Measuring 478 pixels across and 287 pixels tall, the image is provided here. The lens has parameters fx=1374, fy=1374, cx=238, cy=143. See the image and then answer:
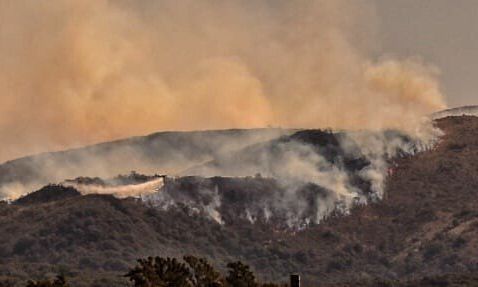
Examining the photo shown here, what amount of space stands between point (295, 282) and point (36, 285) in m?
56.9

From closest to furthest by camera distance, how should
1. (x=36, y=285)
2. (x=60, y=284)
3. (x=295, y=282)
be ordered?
1. (x=295, y=282)
2. (x=36, y=285)
3. (x=60, y=284)

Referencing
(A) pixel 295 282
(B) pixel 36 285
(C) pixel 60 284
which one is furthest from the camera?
(C) pixel 60 284

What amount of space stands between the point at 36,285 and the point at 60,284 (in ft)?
42.7

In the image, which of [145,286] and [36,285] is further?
[145,286]

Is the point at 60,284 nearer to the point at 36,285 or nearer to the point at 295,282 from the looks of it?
the point at 36,285

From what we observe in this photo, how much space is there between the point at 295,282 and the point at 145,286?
62807mm

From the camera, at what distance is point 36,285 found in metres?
183

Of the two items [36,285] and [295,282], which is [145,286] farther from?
[295,282]

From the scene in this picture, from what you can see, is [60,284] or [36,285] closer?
[36,285]

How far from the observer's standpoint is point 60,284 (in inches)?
7726

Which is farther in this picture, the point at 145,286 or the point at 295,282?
the point at 145,286

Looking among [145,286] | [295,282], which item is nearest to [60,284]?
[145,286]

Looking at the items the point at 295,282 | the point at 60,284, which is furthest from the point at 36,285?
the point at 295,282

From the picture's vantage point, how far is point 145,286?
19650cm
